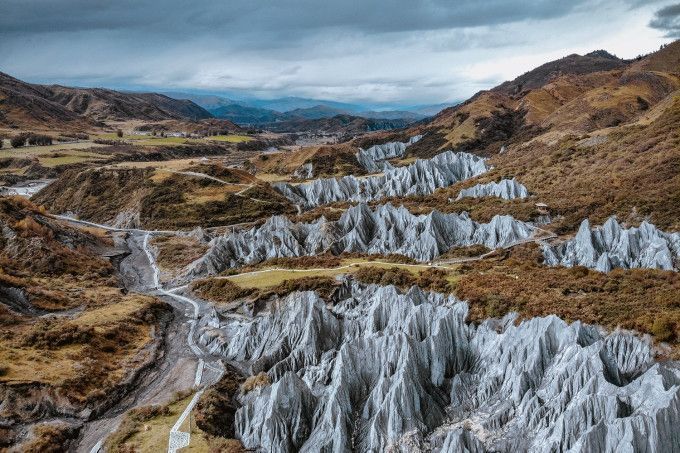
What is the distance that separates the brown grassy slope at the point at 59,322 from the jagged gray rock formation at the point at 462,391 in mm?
15339

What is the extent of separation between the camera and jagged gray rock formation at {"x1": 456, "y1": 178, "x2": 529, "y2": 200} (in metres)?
95.5

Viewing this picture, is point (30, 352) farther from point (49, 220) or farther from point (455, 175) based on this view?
point (455, 175)

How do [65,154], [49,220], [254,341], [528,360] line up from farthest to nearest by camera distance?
1. [65,154]
2. [49,220]
3. [254,341]
4. [528,360]

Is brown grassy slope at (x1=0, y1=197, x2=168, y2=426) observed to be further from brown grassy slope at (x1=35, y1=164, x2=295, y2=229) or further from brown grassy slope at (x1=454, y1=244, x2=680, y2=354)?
brown grassy slope at (x1=454, y1=244, x2=680, y2=354)

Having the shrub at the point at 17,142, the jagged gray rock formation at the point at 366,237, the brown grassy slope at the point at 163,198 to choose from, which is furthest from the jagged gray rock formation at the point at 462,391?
the shrub at the point at 17,142

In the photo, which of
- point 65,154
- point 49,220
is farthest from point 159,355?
point 65,154

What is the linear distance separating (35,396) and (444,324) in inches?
1333

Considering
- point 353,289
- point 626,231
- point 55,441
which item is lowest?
point 55,441

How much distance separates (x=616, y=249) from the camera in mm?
62438

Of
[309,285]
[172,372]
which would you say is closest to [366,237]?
[309,285]

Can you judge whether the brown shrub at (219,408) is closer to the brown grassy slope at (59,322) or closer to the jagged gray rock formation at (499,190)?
the brown grassy slope at (59,322)

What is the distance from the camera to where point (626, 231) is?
62.2 meters

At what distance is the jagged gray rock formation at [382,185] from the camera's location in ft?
434

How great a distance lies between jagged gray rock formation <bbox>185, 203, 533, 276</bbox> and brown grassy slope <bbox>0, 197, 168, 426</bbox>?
1709 cm
